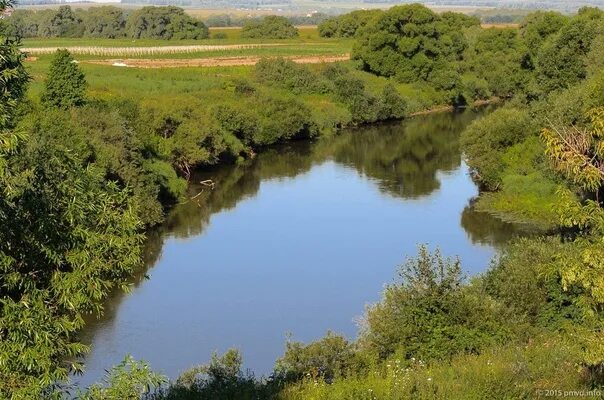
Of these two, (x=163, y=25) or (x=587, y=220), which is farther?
(x=163, y=25)

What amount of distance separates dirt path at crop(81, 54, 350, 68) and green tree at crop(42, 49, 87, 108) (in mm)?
26909

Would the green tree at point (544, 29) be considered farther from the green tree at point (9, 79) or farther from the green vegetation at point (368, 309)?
the green tree at point (9, 79)

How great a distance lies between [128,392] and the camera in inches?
355

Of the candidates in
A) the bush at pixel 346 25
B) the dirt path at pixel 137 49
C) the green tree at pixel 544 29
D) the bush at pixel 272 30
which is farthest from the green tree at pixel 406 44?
the bush at pixel 272 30

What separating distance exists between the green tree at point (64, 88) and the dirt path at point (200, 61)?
26.9 meters

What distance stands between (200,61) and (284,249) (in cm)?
4168

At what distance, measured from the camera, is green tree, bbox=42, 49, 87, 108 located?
1367 inches

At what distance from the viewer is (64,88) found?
35031 mm

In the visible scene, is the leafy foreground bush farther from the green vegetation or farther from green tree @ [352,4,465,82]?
green tree @ [352,4,465,82]

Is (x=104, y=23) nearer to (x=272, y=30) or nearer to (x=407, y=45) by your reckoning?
(x=272, y=30)

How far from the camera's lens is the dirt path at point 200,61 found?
2550 inches

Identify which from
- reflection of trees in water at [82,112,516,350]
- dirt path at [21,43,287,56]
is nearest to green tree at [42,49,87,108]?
reflection of trees in water at [82,112,516,350]

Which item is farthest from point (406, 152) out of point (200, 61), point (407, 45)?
point (200, 61)

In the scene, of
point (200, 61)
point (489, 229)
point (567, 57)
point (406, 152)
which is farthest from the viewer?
point (200, 61)
